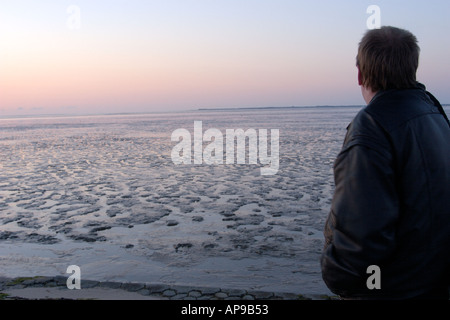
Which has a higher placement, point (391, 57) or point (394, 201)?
point (391, 57)

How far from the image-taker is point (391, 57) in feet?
6.22

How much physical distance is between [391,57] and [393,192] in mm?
711

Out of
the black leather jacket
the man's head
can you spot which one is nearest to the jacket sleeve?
the black leather jacket

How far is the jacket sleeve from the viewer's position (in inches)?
68.4

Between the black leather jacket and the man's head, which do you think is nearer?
the black leather jacket

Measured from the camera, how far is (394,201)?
5.80ft

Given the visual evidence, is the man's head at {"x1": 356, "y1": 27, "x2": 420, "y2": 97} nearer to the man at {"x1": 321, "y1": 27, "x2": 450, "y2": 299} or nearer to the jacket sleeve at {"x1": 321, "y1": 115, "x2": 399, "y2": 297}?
the man at {"x1": 321, "y1": 27, "x2": 450, "y2": 299}

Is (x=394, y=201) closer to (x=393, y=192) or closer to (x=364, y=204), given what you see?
(x=393, y=192)

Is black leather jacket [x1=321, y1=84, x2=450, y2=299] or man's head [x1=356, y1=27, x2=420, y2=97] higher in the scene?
man's head [x1=356, y1=27, x2=420, y2=97]

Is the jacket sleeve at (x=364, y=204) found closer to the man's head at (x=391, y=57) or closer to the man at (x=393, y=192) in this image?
the man at (x=393, y=192)

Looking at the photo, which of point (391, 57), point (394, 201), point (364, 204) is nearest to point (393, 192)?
point (394, 201)

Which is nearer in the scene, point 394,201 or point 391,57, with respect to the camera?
point 394,201

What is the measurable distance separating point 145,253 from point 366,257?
5311mm

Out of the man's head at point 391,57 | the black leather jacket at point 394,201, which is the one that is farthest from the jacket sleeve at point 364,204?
the man's head at point 391,57
